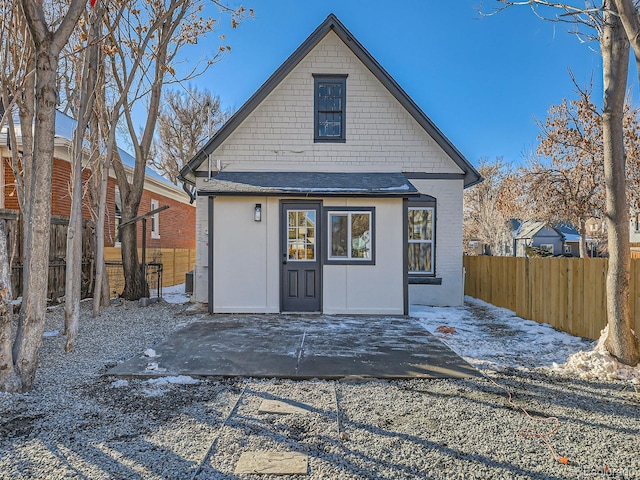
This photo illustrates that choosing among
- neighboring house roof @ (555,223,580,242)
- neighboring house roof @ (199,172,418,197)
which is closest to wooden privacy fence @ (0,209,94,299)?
neighboring house roof @ (199,172,418,197)

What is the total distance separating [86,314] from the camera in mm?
8094

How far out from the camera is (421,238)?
9.80m

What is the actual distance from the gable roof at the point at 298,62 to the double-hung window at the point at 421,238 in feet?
4.71

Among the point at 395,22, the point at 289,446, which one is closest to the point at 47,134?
the point at 289,446

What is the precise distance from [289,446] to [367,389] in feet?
4.50

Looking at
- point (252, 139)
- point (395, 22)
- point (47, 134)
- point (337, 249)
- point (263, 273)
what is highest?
point (395, 22)

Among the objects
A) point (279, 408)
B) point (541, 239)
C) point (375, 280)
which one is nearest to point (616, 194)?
point (375, 280)

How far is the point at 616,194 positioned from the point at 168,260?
14.0 meters

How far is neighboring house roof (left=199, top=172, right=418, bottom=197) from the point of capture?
7938 mm

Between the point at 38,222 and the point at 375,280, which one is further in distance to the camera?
the point at 375,280

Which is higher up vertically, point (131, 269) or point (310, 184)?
point (310, 184)

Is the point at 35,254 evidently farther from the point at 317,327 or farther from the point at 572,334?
the point at 572,334

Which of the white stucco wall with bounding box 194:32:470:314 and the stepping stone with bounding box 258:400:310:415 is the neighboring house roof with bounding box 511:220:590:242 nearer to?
the white stucco wall with bounding box 194:32:470:314

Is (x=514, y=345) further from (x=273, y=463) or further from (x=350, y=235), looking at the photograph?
(x=273, y=463)
